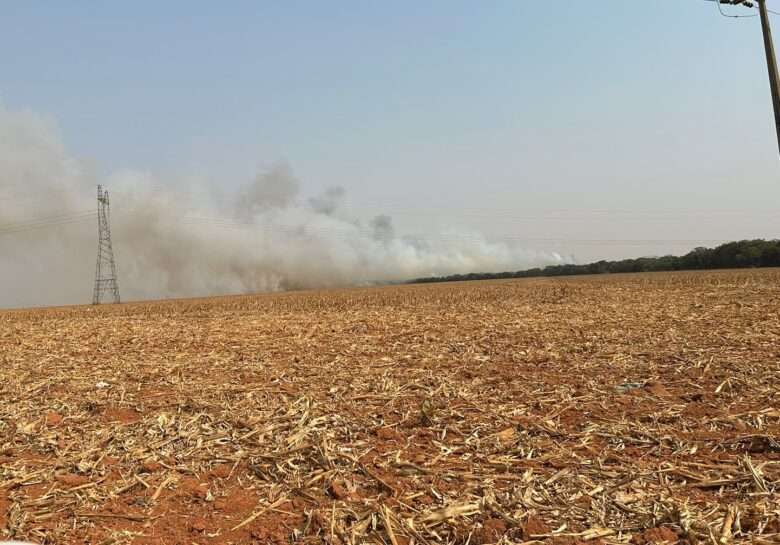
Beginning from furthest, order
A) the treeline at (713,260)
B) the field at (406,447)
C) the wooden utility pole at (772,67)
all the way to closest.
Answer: the treeline at (713,260) < the wooden utility pole at (772,67) < the field at (406,447)

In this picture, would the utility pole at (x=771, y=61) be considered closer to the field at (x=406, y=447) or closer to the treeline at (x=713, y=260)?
the field at (x=406, y=447)

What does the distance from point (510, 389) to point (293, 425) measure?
2.83m

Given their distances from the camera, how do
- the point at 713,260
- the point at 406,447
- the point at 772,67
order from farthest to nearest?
the point at 713,260 → the point at 772,67 → the point at 406,447

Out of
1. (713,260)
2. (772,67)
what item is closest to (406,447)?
(772,67)

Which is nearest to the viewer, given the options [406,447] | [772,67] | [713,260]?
[406,447]

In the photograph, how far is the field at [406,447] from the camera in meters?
3.50

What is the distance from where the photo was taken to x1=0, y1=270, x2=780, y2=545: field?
3.50 m

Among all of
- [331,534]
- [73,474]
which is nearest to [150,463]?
[73,474]

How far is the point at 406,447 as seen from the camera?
15.9ft

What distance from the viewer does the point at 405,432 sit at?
17.4 ft

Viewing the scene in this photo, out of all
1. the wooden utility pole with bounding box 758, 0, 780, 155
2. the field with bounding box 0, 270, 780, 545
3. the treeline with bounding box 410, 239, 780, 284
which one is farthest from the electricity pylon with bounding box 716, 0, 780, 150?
the treeline with bounding box 410, 239, 780, 284

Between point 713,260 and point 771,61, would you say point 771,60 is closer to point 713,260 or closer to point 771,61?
point 771,61

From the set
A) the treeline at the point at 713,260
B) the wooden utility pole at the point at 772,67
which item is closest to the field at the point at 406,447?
the wooden utility pole at the point at 772,67

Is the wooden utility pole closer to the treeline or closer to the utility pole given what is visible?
the utility pole
